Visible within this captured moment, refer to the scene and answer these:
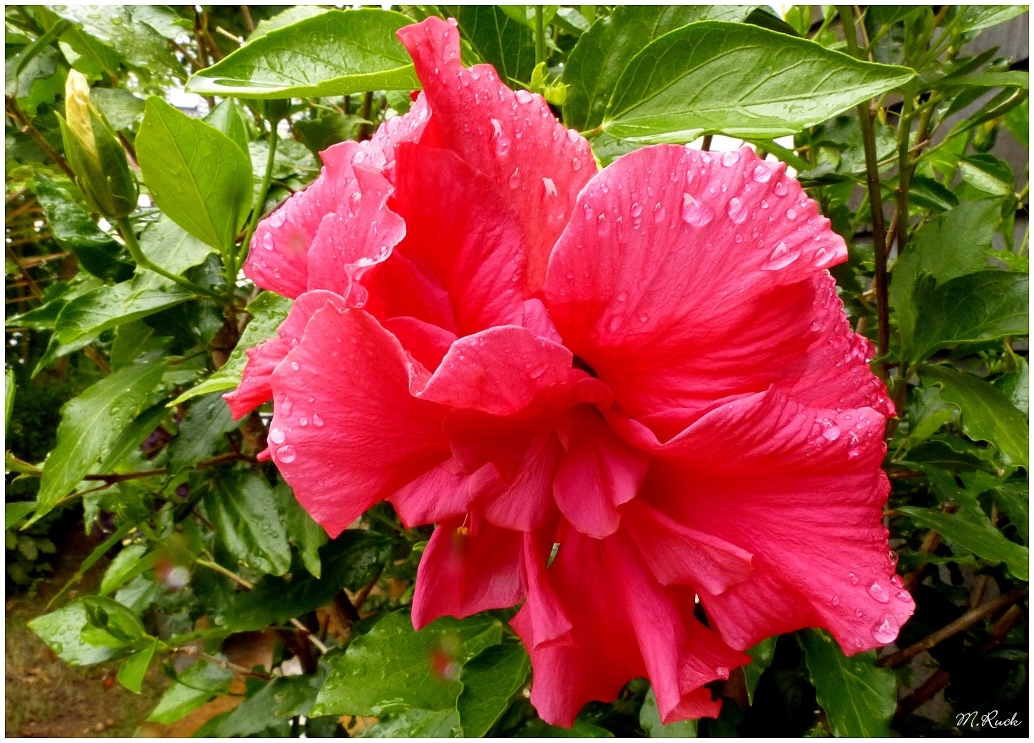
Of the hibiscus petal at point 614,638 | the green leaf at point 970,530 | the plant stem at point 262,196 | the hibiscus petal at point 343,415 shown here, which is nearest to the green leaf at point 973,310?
the green leaf at point 970,530

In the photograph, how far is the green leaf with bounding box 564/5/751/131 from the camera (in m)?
0.44

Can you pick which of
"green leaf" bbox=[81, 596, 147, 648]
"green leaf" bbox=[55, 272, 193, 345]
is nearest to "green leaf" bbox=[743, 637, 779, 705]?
"green leaf" bbox=[55, 272, 193, 345]

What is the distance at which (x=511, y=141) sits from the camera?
0.33m

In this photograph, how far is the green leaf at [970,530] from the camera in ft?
1.85

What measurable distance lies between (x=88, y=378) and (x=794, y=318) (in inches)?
50.6

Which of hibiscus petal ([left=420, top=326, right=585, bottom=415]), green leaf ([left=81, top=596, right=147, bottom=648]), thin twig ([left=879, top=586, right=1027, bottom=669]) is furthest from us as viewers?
green leaf ([left=81, top=596, right=147, bottom=648])

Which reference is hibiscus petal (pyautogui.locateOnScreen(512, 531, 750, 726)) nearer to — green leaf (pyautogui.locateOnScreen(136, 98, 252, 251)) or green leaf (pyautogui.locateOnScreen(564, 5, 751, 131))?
green leaf (pyautogui.locateOnScreen(564, 5, 751, 131))

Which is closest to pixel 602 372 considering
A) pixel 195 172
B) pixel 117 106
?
pixel 195 172

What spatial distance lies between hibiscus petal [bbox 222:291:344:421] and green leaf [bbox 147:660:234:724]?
983mm

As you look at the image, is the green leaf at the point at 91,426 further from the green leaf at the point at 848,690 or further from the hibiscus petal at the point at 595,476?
the green leaf at the point at 848,690

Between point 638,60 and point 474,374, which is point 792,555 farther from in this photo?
point 638,60

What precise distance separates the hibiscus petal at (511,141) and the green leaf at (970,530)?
0.49 m

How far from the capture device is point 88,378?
1.22m

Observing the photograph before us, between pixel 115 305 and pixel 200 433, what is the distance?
0.56ft
